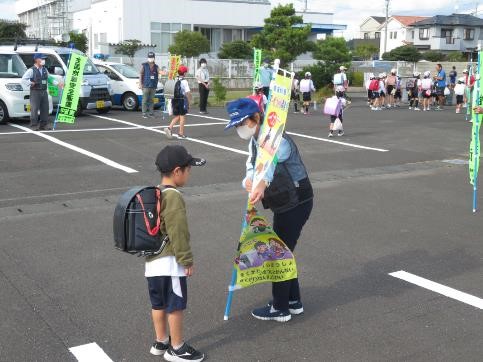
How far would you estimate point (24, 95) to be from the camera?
15578 millimetres

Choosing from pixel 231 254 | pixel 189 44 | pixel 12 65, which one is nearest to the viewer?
pixel 231 254

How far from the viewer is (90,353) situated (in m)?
3.90

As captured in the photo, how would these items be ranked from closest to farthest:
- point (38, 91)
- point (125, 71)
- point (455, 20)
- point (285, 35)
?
1. point (38, 91)
2. point (125, 71)
3. point (285, 35)
4. point (455, 20)

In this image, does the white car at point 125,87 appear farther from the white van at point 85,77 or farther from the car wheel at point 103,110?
the white van at point 85,77

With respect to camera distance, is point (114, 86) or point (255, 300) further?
point (114, 86)

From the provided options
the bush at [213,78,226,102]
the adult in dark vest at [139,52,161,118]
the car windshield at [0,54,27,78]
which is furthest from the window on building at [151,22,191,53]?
the car windshield at [0,54,27,78]

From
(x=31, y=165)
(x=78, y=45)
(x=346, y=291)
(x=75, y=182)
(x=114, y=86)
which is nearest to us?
(x=346, y=291)

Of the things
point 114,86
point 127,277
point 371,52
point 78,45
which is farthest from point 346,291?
point 371,52

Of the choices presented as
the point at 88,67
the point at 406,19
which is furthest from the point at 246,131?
the point at 406,19

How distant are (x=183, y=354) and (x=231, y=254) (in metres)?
2.27

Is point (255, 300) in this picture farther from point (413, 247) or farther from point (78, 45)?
point (78, 45)

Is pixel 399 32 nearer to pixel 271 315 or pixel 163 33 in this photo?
pixel 163 33

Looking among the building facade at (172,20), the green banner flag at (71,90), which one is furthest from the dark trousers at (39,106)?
the building facade at (172,20)

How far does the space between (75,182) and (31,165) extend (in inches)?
70.7
